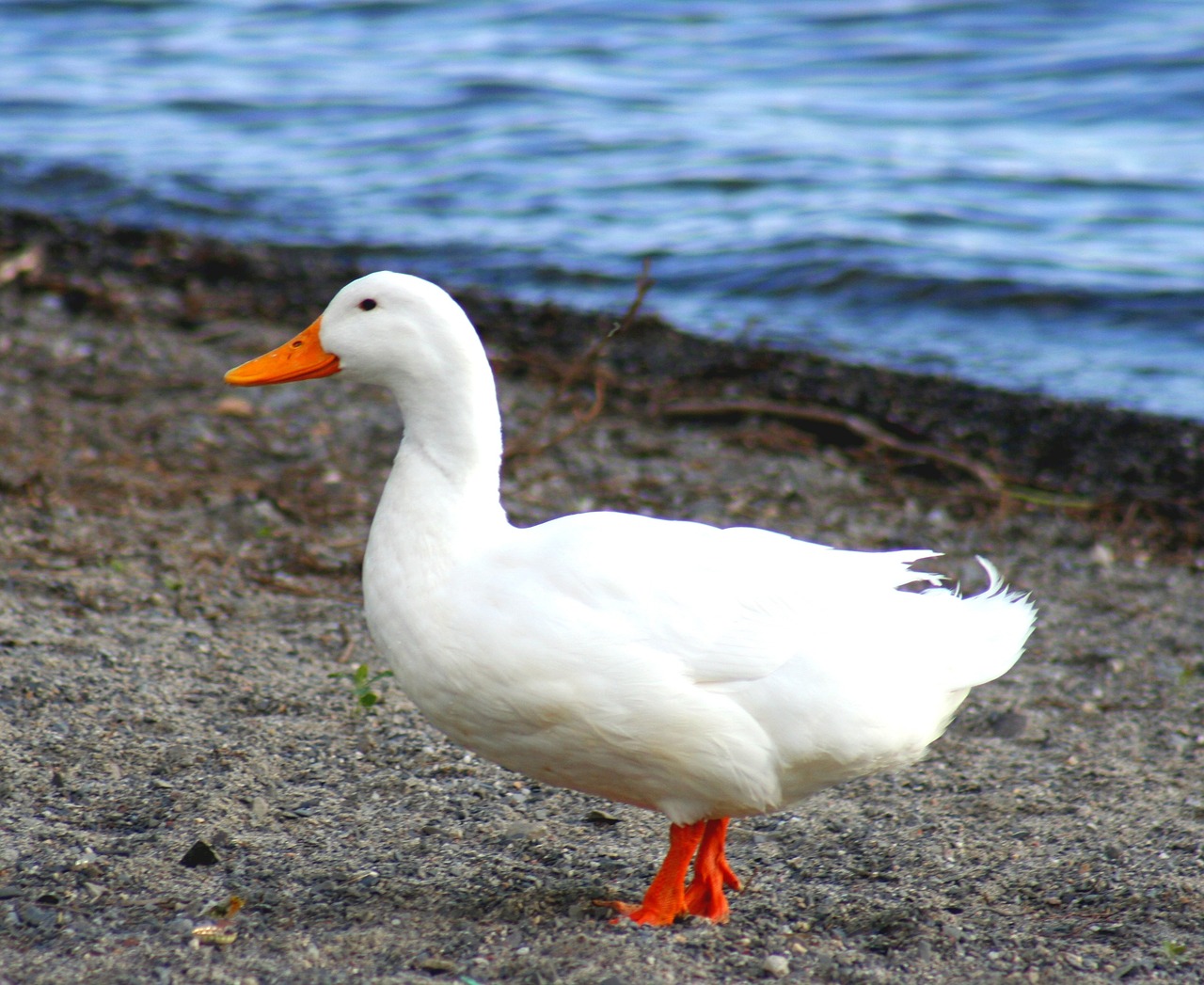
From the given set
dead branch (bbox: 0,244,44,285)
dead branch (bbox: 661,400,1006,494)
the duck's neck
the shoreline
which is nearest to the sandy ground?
dead branch (bbox: 661,400,1006,494)

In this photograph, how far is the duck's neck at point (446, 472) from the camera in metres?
3.12

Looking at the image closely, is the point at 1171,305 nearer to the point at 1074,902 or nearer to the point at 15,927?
the point at 1074,902

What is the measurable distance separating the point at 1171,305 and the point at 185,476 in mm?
7115

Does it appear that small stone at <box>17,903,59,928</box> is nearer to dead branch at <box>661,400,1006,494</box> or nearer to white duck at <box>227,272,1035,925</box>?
white duck at <box>227,272,1035,925</box>

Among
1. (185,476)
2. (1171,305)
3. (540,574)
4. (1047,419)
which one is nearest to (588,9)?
(1171,305)

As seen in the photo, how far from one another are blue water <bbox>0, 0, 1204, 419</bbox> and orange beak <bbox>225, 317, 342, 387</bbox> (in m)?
6.25

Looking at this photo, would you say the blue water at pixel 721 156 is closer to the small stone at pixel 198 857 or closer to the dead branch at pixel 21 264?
the dead branch at pixel 21 264

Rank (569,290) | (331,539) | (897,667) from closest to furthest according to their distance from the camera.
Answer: (897,667)
(331,539)
(569,290)

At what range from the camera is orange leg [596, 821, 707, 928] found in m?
3.14

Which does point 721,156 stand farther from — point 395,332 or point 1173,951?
point 1173,951

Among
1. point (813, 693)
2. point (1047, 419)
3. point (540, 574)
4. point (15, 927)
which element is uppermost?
point (540, 574)

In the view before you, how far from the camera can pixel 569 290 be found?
1028 centimetres

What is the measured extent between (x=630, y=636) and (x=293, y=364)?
45.1 inches

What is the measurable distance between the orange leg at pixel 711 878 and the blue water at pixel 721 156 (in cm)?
596
